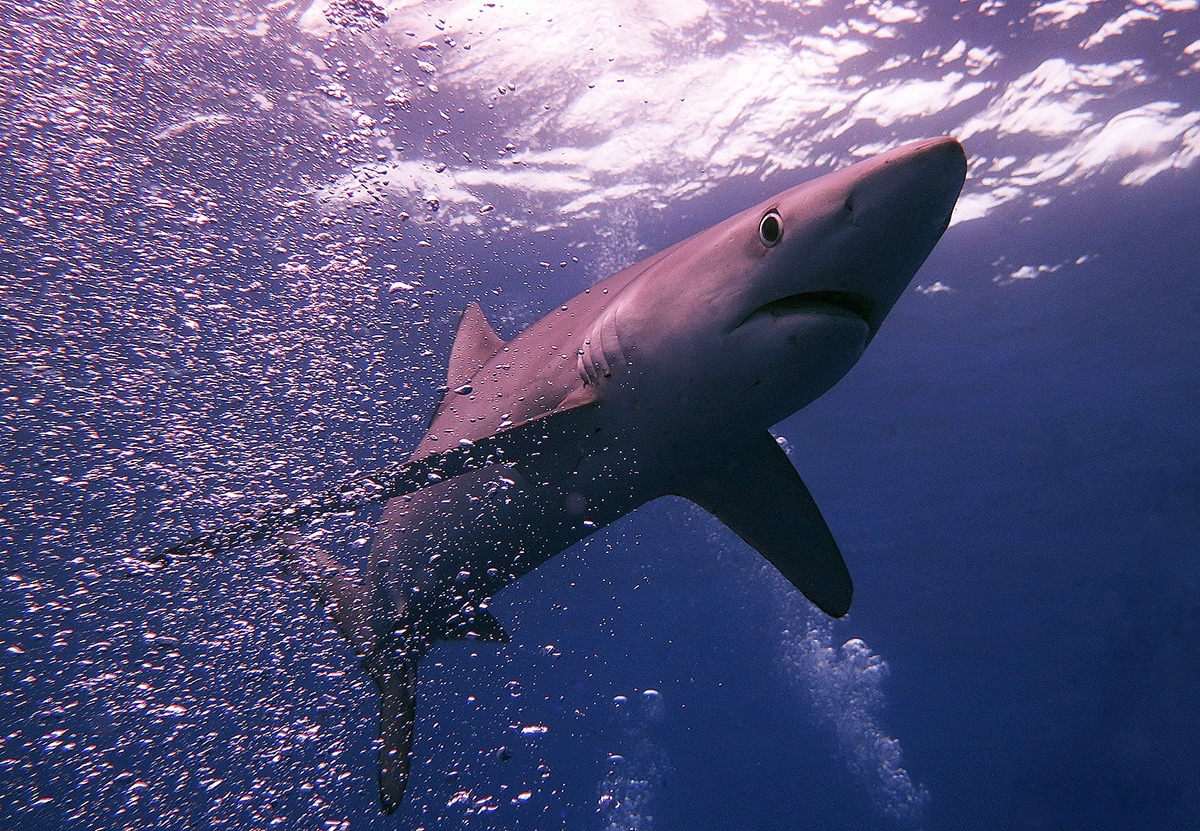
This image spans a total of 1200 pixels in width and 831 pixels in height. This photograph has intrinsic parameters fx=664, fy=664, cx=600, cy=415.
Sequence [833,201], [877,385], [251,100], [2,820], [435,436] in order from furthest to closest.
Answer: [2,820], [877,385], [251,100], [435,436], [833,201]

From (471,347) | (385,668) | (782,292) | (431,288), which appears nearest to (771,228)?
(782,292)

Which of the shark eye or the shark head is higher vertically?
the shark eye

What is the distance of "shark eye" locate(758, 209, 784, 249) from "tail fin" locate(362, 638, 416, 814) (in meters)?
4.91

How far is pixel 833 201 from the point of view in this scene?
2.35m

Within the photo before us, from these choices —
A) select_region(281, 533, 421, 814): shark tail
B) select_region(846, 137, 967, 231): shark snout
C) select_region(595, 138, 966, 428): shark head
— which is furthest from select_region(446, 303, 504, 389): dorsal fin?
select_region(846, 137, 967, 231): shark snout

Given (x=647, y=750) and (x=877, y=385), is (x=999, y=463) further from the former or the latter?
(x=647, y=750)

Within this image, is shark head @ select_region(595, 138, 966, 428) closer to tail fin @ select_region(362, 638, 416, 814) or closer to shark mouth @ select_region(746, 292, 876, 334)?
shark mouth @ select_region(746, 292, 876, 334)

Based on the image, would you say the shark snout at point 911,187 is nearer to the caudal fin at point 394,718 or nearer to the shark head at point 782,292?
the shark head at point 782,292

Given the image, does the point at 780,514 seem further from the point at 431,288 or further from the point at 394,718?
the point at 431,288

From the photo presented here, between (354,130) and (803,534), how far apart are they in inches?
351

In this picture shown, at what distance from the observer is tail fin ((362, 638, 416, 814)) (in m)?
5.62

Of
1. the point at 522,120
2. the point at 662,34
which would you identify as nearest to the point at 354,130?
Answer: the point at 522,120

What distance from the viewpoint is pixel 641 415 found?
11.8 ft

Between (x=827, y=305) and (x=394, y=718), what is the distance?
525 cm
